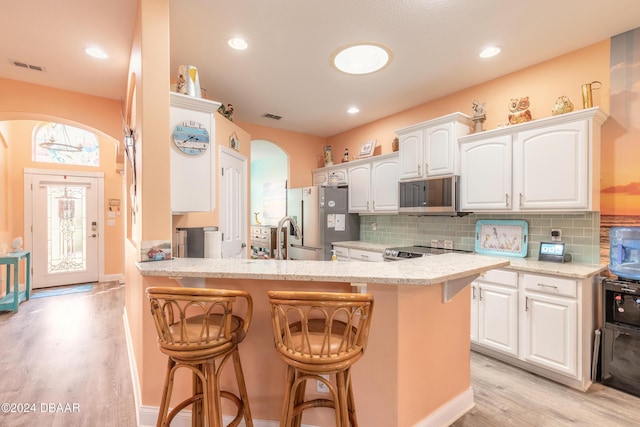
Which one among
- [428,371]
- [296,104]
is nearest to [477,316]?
[428,371]

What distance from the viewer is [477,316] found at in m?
2.89

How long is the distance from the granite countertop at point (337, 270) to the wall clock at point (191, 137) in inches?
31.2

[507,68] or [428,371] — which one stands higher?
[507,68]

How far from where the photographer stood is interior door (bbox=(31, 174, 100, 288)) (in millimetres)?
5195

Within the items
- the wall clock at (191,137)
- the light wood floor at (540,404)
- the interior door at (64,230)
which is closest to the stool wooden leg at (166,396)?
the wall clock at (191,137)

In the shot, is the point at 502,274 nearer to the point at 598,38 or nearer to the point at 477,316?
the point at 477,316

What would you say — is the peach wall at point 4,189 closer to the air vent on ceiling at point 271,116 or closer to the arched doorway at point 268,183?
the arched doorway at point 268,183

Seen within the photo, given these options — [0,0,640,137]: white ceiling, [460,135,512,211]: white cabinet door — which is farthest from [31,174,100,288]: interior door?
[460,135,512,211]: white cabinet door

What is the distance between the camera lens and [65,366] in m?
2.63

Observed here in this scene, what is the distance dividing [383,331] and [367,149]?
3454 mm

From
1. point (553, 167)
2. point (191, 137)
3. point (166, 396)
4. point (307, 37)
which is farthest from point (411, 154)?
point (166, 396)

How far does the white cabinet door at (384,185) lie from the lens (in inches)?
162

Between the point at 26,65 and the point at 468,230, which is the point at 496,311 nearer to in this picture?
the point at 468,230

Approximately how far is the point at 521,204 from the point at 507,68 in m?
1.38
